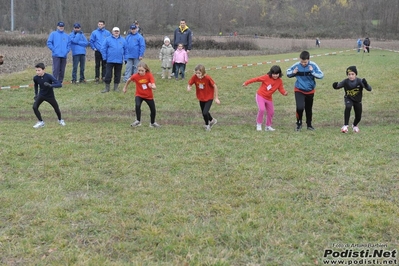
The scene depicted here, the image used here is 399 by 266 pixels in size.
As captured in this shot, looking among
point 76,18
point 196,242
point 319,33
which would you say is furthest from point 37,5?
point 196,242

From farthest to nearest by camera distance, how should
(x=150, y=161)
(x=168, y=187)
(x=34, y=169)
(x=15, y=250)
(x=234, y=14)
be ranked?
(x=234, y=14) < (x=150, y=161) < (x=34, y=169) < (x=168, y=187) < (x=15, y=250)

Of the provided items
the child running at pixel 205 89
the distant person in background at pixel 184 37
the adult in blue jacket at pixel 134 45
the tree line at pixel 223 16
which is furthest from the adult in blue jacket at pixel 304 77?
the tree line at pixel 223 16

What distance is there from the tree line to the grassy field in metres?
65.3

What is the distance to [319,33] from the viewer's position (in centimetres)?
7800

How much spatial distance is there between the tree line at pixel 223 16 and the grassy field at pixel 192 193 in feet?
214

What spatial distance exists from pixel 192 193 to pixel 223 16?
86168mm

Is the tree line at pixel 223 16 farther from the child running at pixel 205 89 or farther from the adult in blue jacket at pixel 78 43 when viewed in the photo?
the child running at pixel 205 89

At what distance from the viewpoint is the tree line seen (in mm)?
73188

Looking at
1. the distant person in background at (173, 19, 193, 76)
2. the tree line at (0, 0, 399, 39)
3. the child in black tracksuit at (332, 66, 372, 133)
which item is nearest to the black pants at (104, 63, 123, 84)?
the distant person in background at (173, 19, 193, 76)

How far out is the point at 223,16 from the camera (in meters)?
87.5

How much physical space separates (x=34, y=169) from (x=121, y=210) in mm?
2261

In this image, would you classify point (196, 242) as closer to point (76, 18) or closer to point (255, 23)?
point (76, 18)

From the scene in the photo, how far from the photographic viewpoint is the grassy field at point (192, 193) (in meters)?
4.07

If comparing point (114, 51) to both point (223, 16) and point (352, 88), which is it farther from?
point (223, 16)
